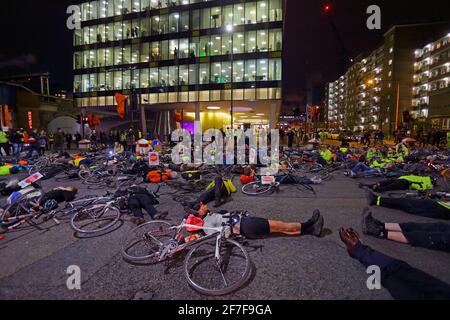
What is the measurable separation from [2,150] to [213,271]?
24.1 metres

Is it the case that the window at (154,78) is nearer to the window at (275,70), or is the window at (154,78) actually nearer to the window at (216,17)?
the window at (216,17)

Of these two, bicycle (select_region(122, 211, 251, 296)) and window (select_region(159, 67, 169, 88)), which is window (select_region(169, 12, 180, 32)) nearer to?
window (select_region(159, 67, 169, 88))

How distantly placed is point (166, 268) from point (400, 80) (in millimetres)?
100041

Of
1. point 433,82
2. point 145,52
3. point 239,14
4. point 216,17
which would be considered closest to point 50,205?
point 239,14

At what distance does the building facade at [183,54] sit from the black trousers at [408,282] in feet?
115

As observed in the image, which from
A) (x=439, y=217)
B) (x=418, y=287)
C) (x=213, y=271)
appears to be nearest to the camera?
(x=418, y=287)

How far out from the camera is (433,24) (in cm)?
7306

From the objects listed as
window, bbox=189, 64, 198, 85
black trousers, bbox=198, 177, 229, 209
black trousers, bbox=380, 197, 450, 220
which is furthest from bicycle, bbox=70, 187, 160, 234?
window, bbox=189, 64, 198, 85

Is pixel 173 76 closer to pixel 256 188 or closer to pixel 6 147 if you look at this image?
pixel 6 147

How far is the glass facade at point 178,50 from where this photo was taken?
36534 millimetres

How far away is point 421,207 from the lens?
561 centimetres

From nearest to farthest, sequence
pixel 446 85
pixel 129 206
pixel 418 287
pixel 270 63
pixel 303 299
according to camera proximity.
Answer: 1. pixel 418 287
2. pixel 303 299
3. pixel 129 206
4. pixel 270 63
5. pixel 446 85

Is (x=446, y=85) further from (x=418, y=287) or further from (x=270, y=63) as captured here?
(x=418, y=287)

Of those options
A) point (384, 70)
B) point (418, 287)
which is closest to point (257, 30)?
point (418, 287)
